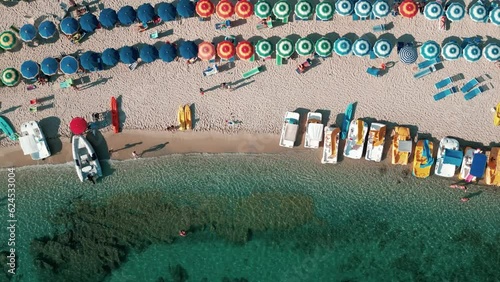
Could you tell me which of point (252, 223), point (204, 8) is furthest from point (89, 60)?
point (252, 223)

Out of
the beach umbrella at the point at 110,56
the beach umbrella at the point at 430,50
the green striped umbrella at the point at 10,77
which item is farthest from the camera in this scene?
the green striped umbrella at the point at 10,77

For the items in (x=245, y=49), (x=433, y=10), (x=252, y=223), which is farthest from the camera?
(x=252, y=223)

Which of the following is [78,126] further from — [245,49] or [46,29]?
[245,49]

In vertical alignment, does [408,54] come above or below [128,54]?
below

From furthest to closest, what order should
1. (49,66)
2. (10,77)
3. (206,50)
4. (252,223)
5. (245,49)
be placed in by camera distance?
(252,223) → (10,77) → (49,66) → (206,50) → (245,49)

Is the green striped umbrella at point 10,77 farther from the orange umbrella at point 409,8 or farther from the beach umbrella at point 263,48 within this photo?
the orange umbrella at point 409,8

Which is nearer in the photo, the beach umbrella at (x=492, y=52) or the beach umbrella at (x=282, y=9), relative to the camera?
the beach umbrella at (x=492, y=52)

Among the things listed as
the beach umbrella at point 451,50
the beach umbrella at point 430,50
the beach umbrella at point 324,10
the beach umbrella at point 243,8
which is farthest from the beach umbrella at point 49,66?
the beach umbrella at point 451,50
